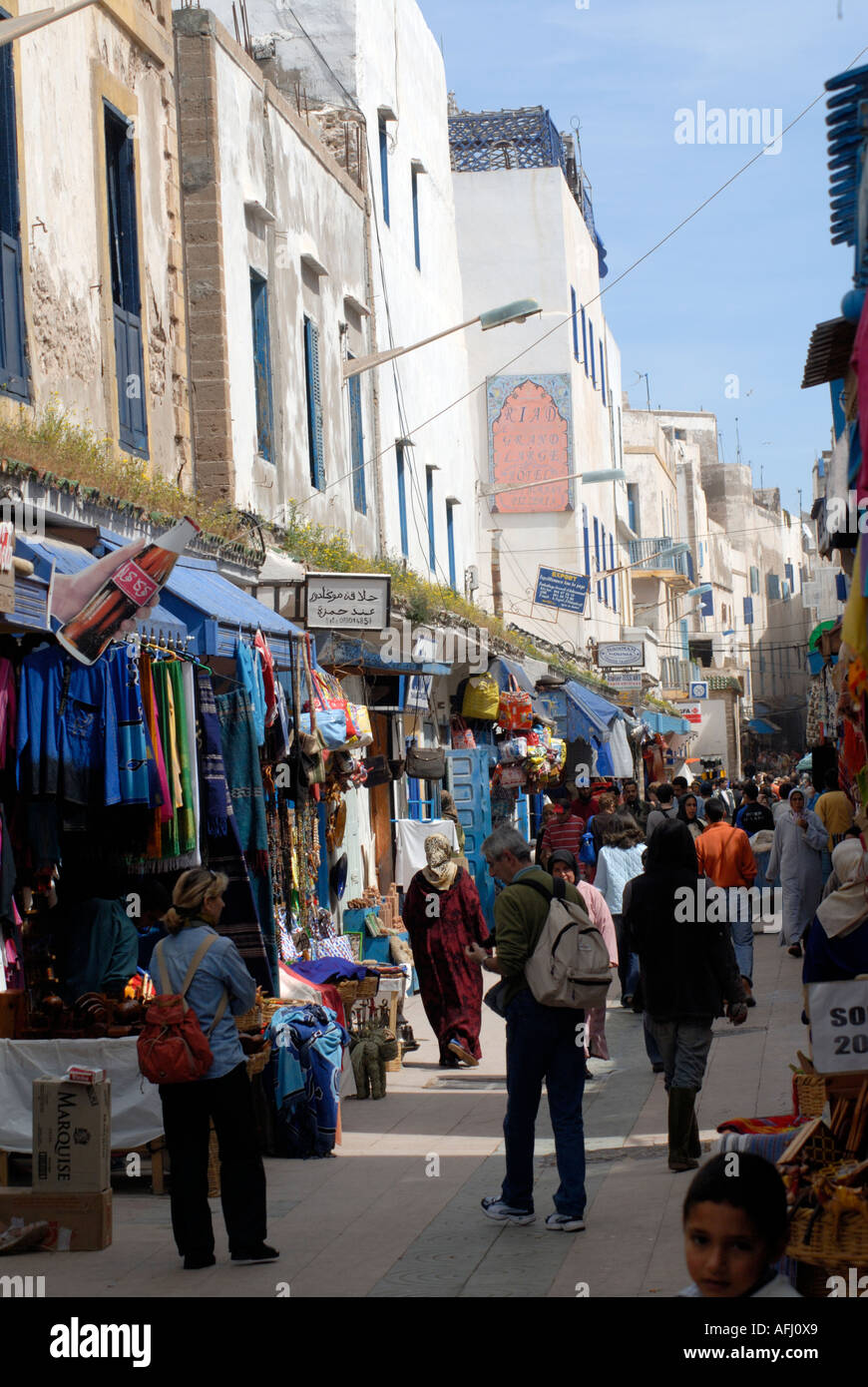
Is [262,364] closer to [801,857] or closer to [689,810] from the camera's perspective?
[801,857]

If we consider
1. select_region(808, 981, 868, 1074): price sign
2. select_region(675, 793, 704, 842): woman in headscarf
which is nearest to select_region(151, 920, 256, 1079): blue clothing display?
select_region(808, 981, 868, 1074): price sign

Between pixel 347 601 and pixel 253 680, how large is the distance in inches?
118

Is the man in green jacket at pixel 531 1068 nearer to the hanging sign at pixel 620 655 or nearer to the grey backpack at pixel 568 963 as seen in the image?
the grey backpack at pixel 568 963

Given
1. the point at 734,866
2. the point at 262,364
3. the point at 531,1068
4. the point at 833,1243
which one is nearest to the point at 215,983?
the point at 531,1068

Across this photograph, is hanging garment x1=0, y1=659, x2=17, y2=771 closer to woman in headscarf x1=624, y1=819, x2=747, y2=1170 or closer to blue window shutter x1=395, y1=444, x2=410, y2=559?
woman in headscarf x1=624, y1=819, x2=747, y2=1170

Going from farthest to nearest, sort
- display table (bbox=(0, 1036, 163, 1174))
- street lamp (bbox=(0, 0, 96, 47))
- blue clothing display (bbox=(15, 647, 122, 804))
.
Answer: display table (bbox=(0, 1036, 163, 1174)), street lamp (bbox=(0, 0, 96, 47)), blue clothing display (bbox=(15, 647, 122, 804))

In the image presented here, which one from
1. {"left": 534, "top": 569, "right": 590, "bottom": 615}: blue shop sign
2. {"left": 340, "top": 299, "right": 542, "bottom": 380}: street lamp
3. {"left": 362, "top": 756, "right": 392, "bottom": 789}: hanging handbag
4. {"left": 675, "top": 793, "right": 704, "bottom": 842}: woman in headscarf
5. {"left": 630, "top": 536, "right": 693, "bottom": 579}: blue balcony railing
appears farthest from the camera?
{"left": 630, "top": 536, "right": 693, "bottom": 579}: blue balcony railing

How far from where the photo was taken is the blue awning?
23.7 ft

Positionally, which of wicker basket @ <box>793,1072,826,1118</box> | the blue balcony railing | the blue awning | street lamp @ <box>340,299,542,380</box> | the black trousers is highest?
the blue balcony railing

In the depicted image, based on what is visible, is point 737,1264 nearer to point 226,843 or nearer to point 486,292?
point 226,843

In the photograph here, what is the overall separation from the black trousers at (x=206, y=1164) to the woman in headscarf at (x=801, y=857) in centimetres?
863

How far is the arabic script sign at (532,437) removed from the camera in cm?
3584

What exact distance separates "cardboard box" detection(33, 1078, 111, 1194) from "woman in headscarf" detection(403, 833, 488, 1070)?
4967mm

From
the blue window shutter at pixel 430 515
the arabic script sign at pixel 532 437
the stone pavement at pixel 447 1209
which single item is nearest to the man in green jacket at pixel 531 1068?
the stone pavement at pixel 447 1209
